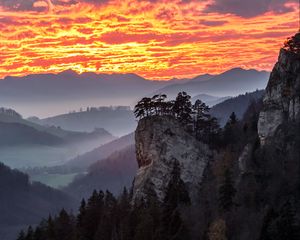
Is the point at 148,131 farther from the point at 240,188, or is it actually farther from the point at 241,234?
the point at 241,234

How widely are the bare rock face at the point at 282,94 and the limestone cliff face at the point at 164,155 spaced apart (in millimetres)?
15297

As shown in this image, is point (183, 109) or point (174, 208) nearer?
point (174, 208)

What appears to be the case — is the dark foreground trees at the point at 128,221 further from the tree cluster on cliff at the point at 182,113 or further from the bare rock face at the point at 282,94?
the bare rock face at the point at 282,94

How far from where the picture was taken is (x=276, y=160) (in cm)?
8438

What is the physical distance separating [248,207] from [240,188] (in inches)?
190

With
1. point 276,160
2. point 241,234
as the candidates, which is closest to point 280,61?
point 276,160

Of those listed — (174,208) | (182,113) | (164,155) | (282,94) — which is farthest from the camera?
(182,113)

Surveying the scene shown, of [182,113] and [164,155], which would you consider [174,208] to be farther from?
[182,113]

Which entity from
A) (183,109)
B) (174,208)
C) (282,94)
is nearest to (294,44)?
(282,94)

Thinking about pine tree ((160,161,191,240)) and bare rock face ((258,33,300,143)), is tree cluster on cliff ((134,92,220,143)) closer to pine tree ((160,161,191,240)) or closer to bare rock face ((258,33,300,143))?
pine tree ((160,161,191,240))

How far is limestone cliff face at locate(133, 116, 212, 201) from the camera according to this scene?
101 metres

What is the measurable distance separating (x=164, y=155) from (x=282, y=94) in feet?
81.0

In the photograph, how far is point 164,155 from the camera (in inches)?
4077

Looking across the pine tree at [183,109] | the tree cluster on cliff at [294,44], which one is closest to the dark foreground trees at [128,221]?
the pine tree at [183,109]
